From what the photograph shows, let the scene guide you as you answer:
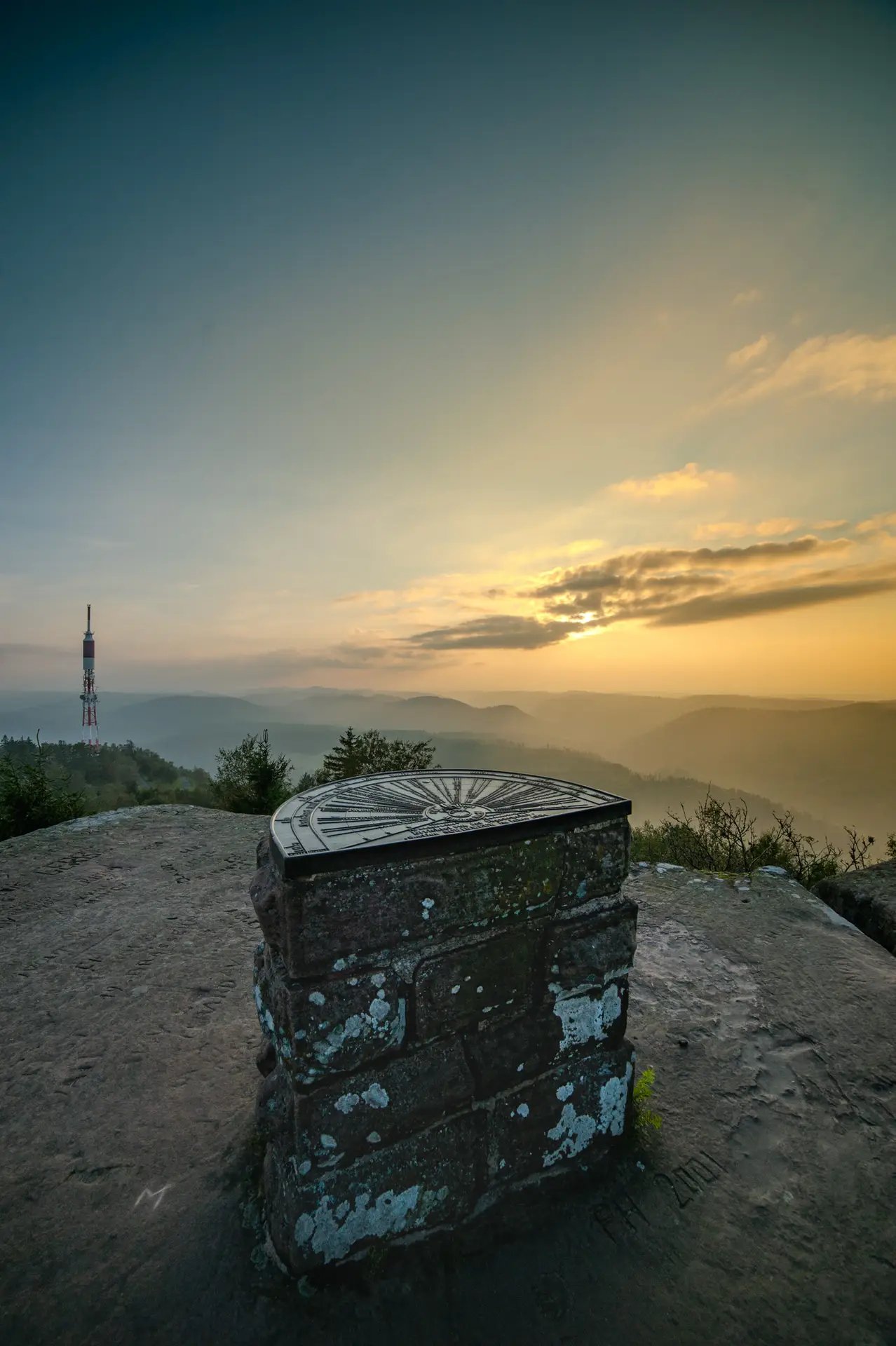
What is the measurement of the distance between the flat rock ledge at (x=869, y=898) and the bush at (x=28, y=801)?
11.7 m

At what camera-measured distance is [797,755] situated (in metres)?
123

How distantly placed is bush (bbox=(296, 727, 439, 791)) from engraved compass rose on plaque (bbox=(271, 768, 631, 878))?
36.1ft

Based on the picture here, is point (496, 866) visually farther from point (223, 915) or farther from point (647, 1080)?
point (223, 915)

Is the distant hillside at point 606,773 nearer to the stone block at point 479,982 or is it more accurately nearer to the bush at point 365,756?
the bush at point 365,756

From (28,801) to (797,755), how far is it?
142517mm

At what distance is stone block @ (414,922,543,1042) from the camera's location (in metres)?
2.35

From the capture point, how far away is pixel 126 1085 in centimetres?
340

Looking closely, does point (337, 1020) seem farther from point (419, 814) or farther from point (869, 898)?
point (869, 898)

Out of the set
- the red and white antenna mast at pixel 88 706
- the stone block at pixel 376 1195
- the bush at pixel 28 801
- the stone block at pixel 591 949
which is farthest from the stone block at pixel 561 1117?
the red and white antenna mast at pixel 88 706

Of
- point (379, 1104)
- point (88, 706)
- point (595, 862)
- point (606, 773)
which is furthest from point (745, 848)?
point (606, 773)

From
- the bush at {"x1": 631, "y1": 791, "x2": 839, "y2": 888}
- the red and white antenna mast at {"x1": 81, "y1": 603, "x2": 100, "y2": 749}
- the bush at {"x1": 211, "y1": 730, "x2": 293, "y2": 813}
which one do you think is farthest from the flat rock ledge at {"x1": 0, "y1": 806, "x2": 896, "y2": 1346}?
the red and white antenna mast at {"x1": 81, "y1": 603, "x2": 100, "y2": 749}

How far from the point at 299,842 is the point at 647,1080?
260 cm

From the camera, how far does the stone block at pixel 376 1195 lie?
223 cm

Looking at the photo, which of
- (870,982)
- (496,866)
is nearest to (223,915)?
(496,866)
